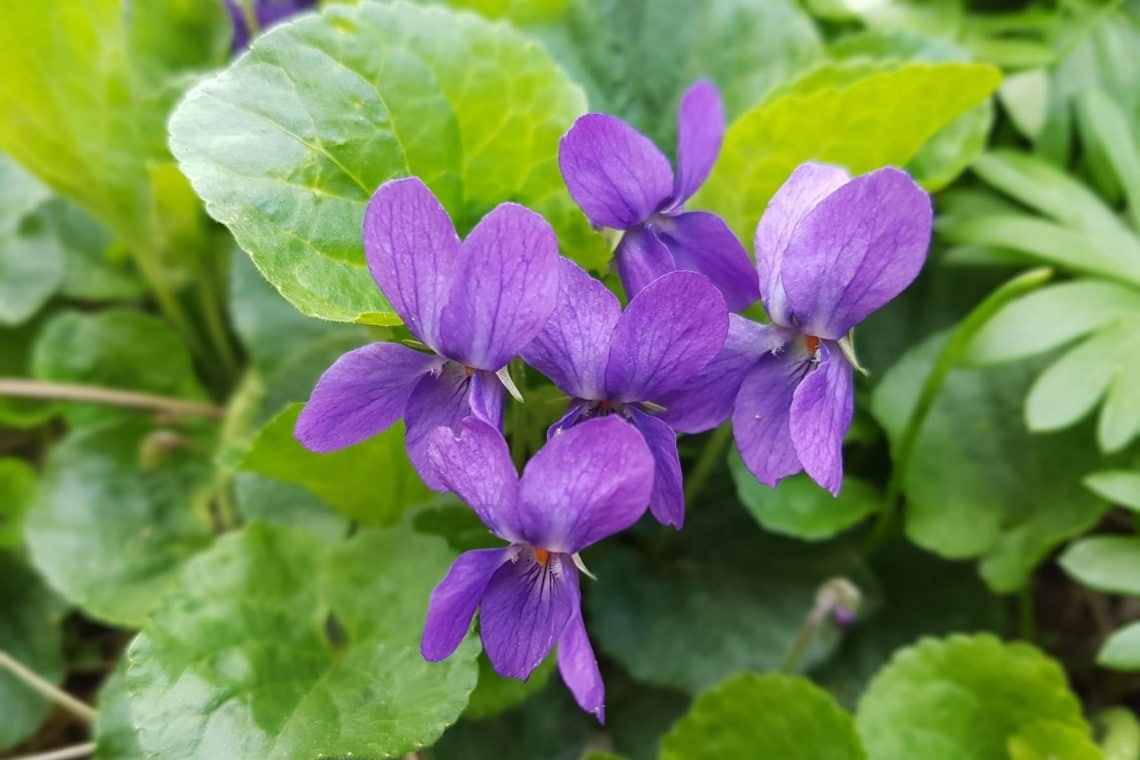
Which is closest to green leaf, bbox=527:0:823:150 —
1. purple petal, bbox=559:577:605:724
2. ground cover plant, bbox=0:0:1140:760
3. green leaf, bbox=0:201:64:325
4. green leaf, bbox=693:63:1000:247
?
ground cover plant, bbox=0:0:1140:760

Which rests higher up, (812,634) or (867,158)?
(867,158)

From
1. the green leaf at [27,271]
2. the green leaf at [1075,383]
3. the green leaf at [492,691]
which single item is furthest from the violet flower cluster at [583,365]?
the green leaf at [27,271]

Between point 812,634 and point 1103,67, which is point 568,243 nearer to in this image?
point 812,634


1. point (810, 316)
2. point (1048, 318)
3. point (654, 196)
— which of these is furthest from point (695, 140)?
point (1048, 318)

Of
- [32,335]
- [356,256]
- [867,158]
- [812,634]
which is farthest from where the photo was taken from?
[32,335]

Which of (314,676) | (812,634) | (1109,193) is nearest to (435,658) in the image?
(314,676)

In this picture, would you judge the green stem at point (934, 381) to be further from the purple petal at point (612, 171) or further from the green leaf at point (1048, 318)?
the purple petal at point (612, 171)
